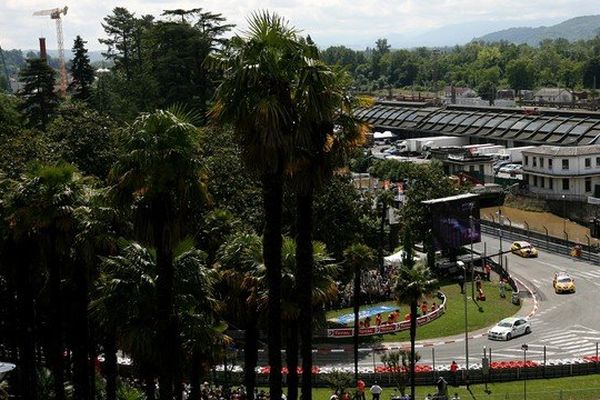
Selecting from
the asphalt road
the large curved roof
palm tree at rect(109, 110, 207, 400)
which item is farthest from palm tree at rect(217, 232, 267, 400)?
the large curved roof

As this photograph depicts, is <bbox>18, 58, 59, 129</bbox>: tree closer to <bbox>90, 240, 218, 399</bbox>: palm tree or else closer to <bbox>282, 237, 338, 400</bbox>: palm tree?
<bbox>90, 240, 218, 399</bbox>: palm tree

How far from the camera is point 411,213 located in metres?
74.7

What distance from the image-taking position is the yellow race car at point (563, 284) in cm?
6594

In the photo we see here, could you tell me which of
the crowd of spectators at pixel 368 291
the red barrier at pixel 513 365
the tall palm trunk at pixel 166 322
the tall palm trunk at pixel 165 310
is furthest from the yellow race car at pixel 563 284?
the tall palm trunk at pixel 166 322

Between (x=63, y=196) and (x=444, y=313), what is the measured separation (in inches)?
1476

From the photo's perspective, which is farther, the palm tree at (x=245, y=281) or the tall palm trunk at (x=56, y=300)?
the tall palm trunk at (x=56, y=300)

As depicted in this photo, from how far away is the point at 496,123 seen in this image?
136875 mm

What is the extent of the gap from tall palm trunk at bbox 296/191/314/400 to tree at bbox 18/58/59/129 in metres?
61.3

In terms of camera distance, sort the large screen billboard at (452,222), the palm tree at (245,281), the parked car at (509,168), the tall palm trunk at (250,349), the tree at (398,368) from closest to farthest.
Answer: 1. the palm tree at (245,281)
2. the tall palm trunk at (250,349)
3. the tree at (398,368)
4. the large screen billboard at (452,222)
5. the parked car at (509,168)

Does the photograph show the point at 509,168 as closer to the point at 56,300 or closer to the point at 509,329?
the point at 509,329

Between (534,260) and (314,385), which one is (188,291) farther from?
(534,260)

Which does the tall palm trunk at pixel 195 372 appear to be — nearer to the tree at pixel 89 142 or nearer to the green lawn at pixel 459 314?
the green lawn at pixel 459 314

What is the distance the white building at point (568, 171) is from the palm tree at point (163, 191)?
81.4 m

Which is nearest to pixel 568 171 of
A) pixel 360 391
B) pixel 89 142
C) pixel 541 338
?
pixel 541 338
